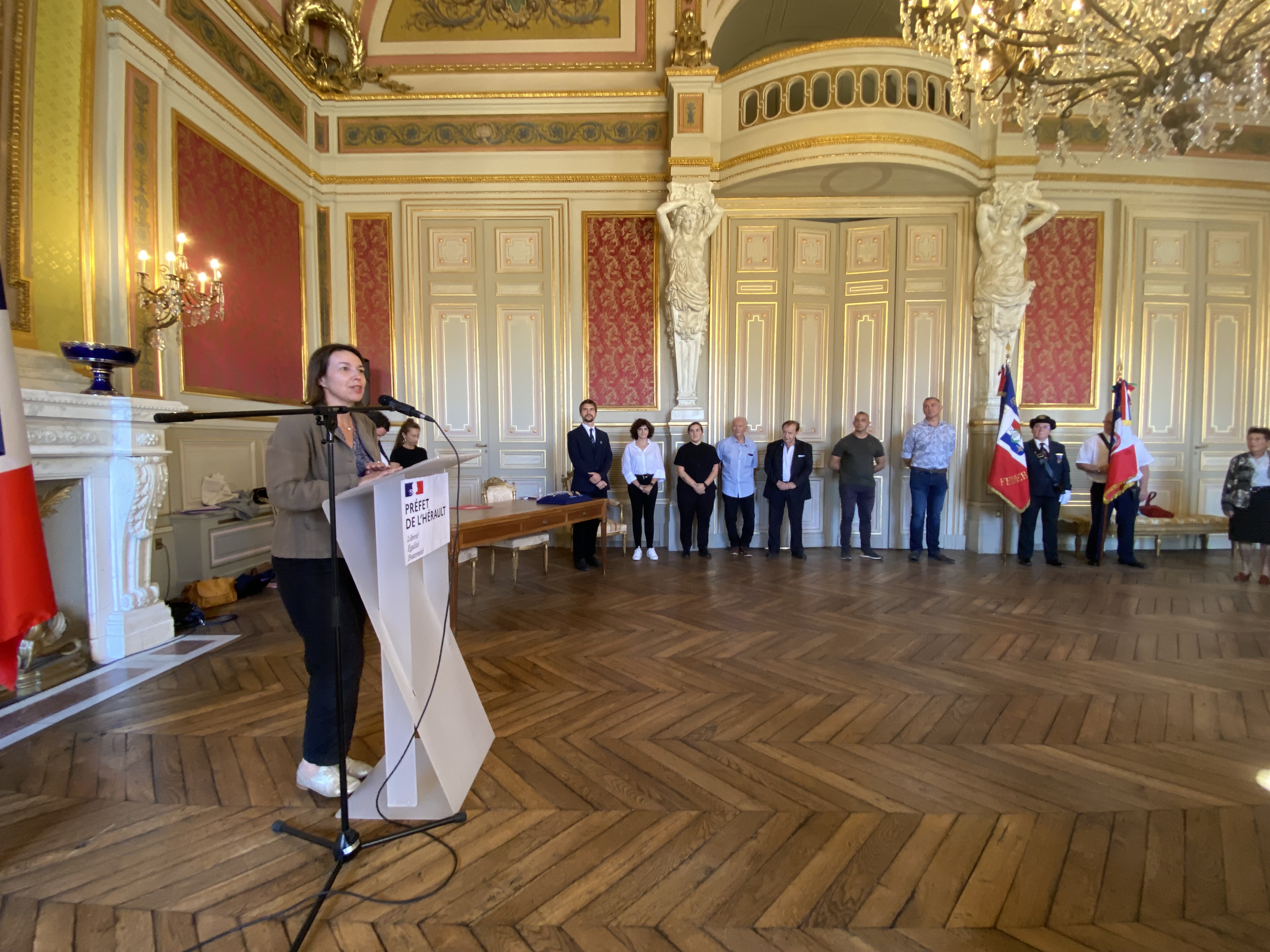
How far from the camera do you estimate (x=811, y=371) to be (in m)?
6.07

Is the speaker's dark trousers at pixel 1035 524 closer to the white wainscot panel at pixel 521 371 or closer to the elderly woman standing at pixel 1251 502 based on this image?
the elderly woman standing at pixel 1251 502

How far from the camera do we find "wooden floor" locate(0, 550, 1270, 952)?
1.33m

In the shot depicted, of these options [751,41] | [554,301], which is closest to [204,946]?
[554,301]

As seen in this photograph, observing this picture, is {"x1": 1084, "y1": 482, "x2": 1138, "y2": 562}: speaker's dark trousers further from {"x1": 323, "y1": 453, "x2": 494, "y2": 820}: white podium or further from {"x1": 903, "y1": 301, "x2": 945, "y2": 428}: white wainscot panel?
{"x1": 323, "y1": 453, "x2": 494, "y2": 820}: white podium

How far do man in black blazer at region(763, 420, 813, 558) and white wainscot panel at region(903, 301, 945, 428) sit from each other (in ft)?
4.62

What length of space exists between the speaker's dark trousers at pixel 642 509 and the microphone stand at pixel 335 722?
3822 mm

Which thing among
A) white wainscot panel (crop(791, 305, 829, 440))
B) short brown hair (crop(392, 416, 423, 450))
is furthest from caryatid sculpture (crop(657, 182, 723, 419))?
short brown hair (crop(392, 416, 423, 450))

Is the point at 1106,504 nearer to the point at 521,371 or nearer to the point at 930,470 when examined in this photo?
the point at 930,470

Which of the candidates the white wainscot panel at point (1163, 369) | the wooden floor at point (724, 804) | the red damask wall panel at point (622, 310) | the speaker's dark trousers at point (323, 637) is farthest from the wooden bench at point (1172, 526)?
the speaker's dark trousers at point (323, 637)

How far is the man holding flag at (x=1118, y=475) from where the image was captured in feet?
16.6

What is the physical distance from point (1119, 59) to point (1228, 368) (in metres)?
4.46

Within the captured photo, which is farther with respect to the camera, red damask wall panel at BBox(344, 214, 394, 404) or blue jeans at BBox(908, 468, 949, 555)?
red damask wall panel at BBox(344, 214, 394, 404)

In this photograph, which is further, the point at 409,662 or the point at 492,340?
the point at 492,340

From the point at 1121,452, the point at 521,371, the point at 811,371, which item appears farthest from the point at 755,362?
the point at 1121,452
